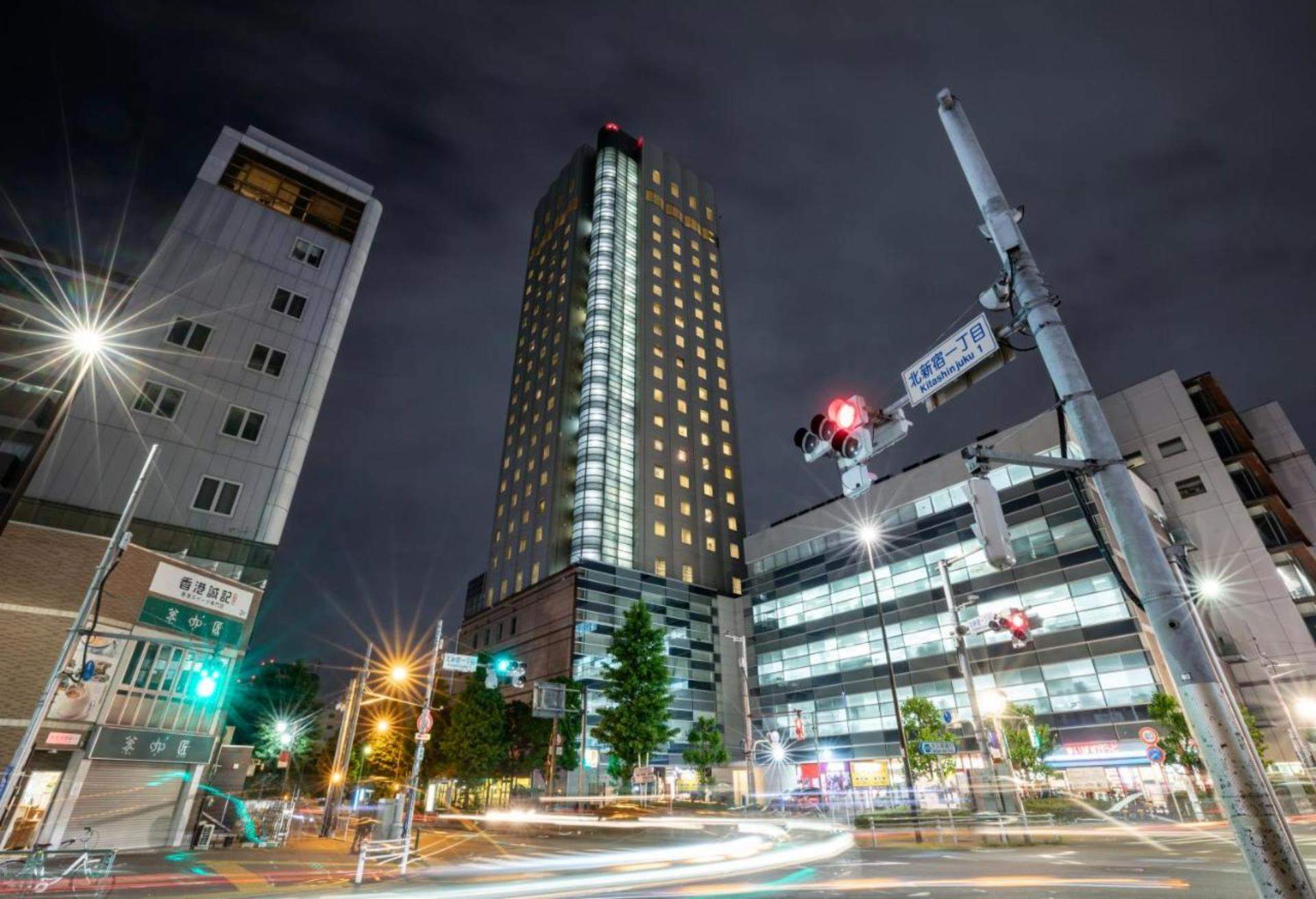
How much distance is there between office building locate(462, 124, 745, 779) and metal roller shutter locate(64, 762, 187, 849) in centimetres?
4305

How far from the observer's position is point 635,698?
4903 cm

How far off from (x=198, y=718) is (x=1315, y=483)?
9899cm

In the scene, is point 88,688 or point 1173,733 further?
point 1173,733

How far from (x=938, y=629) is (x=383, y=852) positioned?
166 ft

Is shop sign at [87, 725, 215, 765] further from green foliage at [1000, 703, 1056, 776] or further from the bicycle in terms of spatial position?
green foliage at [1000, 703, 1056, 776]

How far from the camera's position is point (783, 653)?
69.6m

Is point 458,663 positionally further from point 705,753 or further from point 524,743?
point 524,743

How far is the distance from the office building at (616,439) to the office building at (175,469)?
137 ft

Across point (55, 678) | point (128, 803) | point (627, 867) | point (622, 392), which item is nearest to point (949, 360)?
point (627, 867)

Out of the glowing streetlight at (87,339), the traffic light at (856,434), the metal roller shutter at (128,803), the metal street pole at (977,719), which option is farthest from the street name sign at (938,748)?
the glowing streetlight at (87,339)

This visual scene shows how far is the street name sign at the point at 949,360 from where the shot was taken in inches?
279

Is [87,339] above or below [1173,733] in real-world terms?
above

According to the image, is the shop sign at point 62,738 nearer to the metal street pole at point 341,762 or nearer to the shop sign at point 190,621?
the shop sign at point 190,621

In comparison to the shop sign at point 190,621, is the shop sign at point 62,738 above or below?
below
